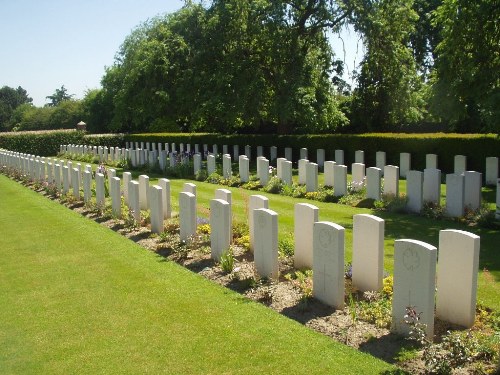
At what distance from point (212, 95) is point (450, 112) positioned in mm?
11683

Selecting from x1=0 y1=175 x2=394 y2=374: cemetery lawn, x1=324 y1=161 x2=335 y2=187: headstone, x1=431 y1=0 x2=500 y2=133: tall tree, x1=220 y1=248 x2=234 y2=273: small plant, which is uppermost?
x1=431 y1=0 x2=500 y2=133: tall tree

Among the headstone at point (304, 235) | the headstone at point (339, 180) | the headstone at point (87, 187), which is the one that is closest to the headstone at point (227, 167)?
the headstone at point (339, 180)

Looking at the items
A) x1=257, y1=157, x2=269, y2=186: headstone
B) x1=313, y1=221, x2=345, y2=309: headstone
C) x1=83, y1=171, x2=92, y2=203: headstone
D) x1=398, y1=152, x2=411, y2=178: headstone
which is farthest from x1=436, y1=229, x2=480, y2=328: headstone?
x1=398, y1=152, x2=411, y2=178: headstone

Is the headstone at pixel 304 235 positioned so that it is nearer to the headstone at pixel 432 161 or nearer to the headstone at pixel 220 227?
the headstone at pixel 220 227

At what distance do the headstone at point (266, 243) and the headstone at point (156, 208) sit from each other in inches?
110

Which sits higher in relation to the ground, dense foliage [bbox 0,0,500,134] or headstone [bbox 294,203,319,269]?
dense foliage [bbox 0,0,500,134]

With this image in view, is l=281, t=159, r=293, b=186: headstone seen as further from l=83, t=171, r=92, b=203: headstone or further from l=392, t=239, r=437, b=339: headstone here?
l=392, t=239, r=437, b=339: headstone

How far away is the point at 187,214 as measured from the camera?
833cm

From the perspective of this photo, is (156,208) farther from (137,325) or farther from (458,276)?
(458,276)

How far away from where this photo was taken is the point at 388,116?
27344 millimetres

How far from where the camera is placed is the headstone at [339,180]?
13.6 m

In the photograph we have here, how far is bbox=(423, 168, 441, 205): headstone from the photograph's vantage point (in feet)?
38.1

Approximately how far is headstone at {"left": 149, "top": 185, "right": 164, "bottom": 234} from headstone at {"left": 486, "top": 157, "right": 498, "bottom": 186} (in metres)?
9.85

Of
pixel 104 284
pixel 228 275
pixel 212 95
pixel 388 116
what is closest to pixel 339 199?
pixel 228 275
